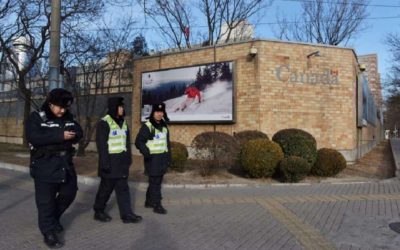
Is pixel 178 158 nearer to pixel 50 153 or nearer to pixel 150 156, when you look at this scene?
pixel 150 156

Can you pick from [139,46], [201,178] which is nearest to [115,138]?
[201,178]

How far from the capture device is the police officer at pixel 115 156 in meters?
A: 7.13

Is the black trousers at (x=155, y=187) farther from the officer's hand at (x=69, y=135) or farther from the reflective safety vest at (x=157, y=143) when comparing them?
the officer's hand at (x=69, y=135)

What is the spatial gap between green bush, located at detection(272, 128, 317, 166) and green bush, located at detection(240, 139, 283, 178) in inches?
27.2

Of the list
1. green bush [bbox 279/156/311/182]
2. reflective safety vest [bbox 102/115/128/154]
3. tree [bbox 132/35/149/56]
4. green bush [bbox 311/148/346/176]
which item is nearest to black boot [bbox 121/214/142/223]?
reflective safety vest [bbox 102/115/128/154]

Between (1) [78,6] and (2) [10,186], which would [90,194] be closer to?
(2) [10,186]

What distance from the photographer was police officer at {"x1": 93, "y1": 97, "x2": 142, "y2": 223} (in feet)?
23.4

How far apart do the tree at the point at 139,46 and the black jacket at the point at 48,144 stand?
20.0 m

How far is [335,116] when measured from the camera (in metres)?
18.7

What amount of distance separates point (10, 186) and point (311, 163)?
27.0 feet

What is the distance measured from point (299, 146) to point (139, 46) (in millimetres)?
14741

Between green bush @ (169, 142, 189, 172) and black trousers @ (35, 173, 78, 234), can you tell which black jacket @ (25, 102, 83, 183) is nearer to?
black trousers @ (35, 173, 78, 234)

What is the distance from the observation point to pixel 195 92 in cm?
1947

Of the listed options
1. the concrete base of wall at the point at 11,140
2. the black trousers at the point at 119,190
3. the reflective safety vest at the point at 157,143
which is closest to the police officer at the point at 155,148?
the reflective safety vest at the point at 157,143
